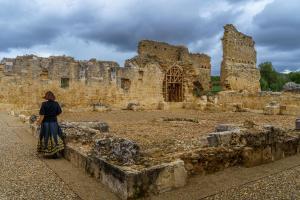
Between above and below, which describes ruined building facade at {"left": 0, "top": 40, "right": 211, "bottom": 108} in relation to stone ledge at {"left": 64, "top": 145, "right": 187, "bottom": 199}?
above

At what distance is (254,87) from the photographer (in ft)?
107

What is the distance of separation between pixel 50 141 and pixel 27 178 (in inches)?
52.4

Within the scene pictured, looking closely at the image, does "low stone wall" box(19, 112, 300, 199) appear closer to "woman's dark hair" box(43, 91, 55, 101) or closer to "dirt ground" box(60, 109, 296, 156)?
"dirt ground" box(60, 109, 296, 156)

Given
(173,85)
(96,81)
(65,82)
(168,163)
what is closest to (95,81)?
(96,81)

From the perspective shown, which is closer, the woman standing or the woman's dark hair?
the woman standing

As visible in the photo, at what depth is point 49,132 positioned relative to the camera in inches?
230

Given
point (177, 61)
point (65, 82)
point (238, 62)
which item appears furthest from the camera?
point (238, 62)

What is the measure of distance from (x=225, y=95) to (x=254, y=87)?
1158cm

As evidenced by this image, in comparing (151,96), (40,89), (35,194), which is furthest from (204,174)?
(151,96)

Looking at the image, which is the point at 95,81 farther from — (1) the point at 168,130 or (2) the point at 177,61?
(1) the point at 168,130

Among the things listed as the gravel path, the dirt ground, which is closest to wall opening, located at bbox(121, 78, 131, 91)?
the dirt ground

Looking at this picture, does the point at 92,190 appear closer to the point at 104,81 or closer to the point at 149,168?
the point at 149,168

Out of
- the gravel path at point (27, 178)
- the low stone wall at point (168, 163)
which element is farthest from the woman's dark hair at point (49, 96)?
the gravel path at point (27, 178)

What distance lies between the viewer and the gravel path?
154 inches
